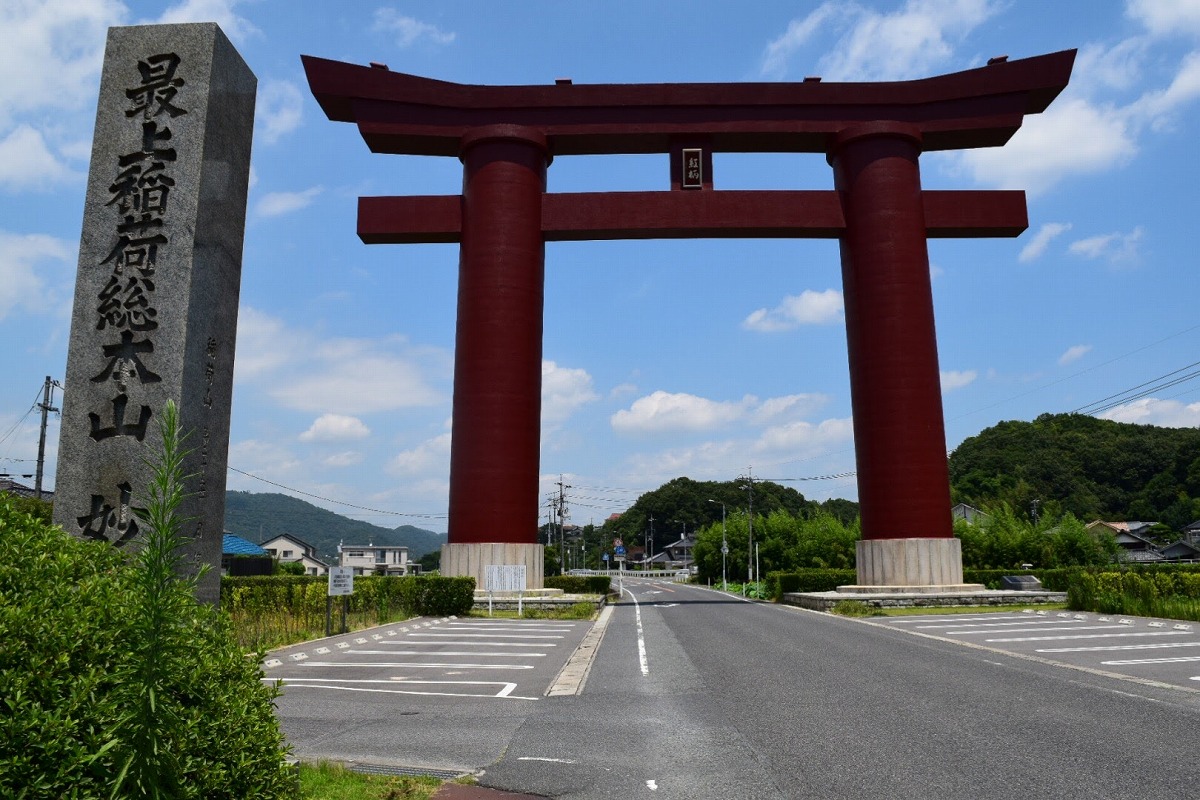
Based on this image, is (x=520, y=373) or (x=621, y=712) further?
(x=520, y=373)

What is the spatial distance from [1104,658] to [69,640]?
14569 mm

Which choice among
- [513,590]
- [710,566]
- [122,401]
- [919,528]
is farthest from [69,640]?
[710,566]

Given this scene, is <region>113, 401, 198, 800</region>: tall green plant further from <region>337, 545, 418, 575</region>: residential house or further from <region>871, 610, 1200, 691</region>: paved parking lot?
<region>337, 545, 418, 575</region>: residential house

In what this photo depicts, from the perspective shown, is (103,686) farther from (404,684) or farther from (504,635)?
(504,635)

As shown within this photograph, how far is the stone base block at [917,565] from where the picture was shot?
2747 centimetres

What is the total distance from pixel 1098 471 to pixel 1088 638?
9864 cm

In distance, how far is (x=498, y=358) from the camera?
93.4 ft

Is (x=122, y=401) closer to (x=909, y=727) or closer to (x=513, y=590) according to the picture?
(x=909, y=727)

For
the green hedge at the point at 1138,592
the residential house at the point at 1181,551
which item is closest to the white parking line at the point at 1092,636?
the green hedge at the point at 1138,592

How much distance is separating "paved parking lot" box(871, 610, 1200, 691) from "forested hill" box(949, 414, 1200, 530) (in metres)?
75.0

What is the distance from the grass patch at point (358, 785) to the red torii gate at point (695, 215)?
2204cm

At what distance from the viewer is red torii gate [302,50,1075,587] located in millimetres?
28094

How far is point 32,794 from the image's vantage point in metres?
2.68

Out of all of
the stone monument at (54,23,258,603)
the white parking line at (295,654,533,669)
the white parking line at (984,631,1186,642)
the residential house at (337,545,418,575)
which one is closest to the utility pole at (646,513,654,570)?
the residential house at (337,545,418,575)
